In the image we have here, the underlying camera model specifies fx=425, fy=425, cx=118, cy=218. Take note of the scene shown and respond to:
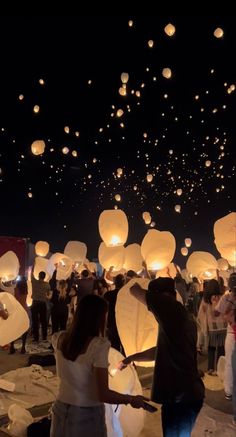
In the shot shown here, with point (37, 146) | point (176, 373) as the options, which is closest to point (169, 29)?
point (37, 146)

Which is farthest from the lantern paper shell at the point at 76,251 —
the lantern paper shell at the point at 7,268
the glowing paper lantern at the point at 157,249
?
the glowing paper lantern at the point at 157,249

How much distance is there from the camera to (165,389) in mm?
2613

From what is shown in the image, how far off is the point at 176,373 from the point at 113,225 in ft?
16.9

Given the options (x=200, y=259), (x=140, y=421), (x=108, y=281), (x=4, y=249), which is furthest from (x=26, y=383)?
(x=4, y=249)

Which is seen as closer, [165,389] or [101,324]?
[101,324]

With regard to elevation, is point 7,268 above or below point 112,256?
below

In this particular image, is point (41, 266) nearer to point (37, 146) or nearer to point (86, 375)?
point (37, 146)

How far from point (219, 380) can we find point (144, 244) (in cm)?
236

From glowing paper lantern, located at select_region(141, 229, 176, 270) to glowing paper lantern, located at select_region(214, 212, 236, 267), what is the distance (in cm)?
87

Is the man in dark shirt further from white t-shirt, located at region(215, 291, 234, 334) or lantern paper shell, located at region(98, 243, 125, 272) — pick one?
lantern paper shell, located at region(98, 243, 125, 272)

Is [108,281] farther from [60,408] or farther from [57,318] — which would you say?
[60,408]

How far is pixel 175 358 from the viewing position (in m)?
2.65

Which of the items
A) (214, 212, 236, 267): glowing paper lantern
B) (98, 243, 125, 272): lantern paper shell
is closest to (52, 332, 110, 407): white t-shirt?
(214, 212, 236, 267): glowing paper lantern

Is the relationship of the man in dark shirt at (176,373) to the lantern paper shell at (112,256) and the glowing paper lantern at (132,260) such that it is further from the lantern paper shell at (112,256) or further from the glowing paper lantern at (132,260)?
the glowing paper lantern at (132,260)
